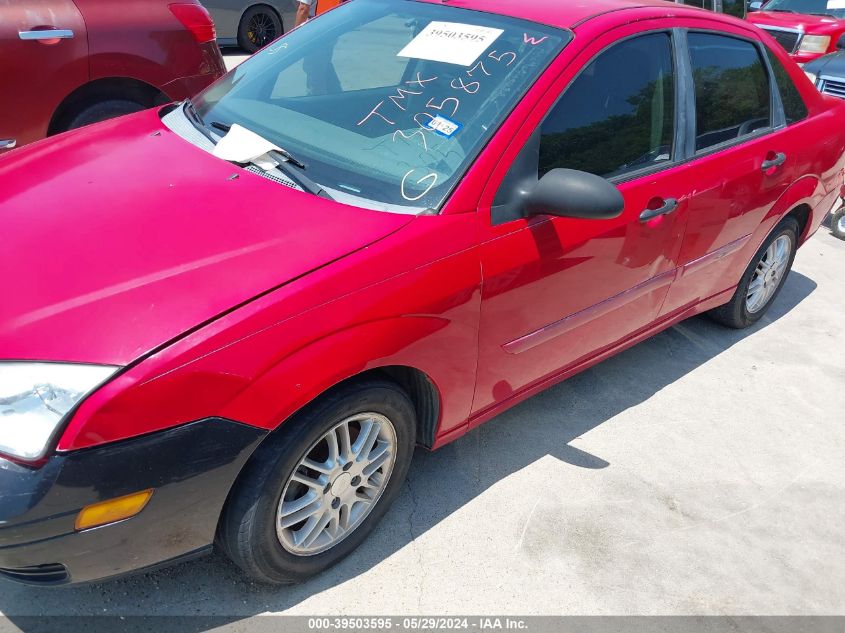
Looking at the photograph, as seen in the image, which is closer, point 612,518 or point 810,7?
point 612,518

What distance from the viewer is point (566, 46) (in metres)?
2.57

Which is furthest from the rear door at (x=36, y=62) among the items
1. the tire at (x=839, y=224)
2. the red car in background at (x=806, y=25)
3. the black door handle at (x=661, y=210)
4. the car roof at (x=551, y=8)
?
the red car in background at (x=806, y=25)

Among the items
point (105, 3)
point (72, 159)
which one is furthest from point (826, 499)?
point (105, 3)

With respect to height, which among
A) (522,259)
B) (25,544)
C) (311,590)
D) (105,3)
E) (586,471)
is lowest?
(586,471)

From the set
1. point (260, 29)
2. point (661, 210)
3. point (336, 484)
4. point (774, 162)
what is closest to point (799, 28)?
point (260, 29)

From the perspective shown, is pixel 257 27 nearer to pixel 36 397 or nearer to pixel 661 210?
pixel 661 210

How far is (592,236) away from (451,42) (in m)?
0.85

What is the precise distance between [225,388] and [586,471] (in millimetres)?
1706

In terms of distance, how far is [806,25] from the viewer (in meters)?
9.22

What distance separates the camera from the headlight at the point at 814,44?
9.05 m

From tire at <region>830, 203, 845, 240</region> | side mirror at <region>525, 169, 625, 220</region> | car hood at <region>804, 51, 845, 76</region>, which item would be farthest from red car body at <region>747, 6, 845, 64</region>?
side mirror at <region>525, 169, 625, 220</region>

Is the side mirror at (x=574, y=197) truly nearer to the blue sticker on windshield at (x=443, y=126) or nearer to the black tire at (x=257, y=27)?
the blue sticker on windshield at (x=443, y=126)

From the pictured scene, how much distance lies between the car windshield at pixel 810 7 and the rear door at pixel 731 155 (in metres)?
6.65

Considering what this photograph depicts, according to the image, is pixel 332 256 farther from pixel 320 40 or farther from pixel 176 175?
pixel 320 40
